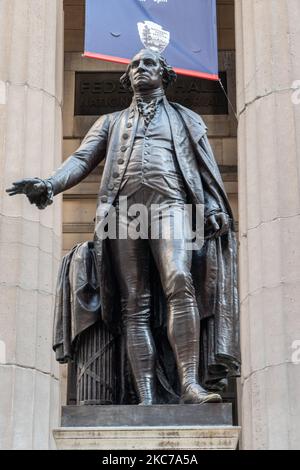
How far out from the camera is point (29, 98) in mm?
16875

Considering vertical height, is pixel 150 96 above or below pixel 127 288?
above

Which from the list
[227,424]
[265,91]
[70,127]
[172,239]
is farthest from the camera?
[70,127]

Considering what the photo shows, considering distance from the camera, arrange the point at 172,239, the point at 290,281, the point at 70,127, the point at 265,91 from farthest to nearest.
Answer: the point at 70,127
the point at 265,91
the point at 290,281
the point at 172,239

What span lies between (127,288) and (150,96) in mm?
1678

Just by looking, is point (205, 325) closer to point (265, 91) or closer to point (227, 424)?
point (227, 424)

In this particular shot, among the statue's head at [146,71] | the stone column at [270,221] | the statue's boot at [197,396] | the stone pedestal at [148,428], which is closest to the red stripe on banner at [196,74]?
the stone column at [270,221]

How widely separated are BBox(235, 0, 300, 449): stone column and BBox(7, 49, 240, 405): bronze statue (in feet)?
18.6

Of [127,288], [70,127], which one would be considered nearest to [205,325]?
[127,288]

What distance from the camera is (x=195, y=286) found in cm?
933

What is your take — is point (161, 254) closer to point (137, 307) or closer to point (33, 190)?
point (137, 307)

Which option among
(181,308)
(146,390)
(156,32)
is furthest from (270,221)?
(146,390)

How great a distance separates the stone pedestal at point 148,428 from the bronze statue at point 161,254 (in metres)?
0.23

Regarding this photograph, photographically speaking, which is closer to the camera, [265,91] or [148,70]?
[148,70]

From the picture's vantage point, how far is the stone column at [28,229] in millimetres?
15258
